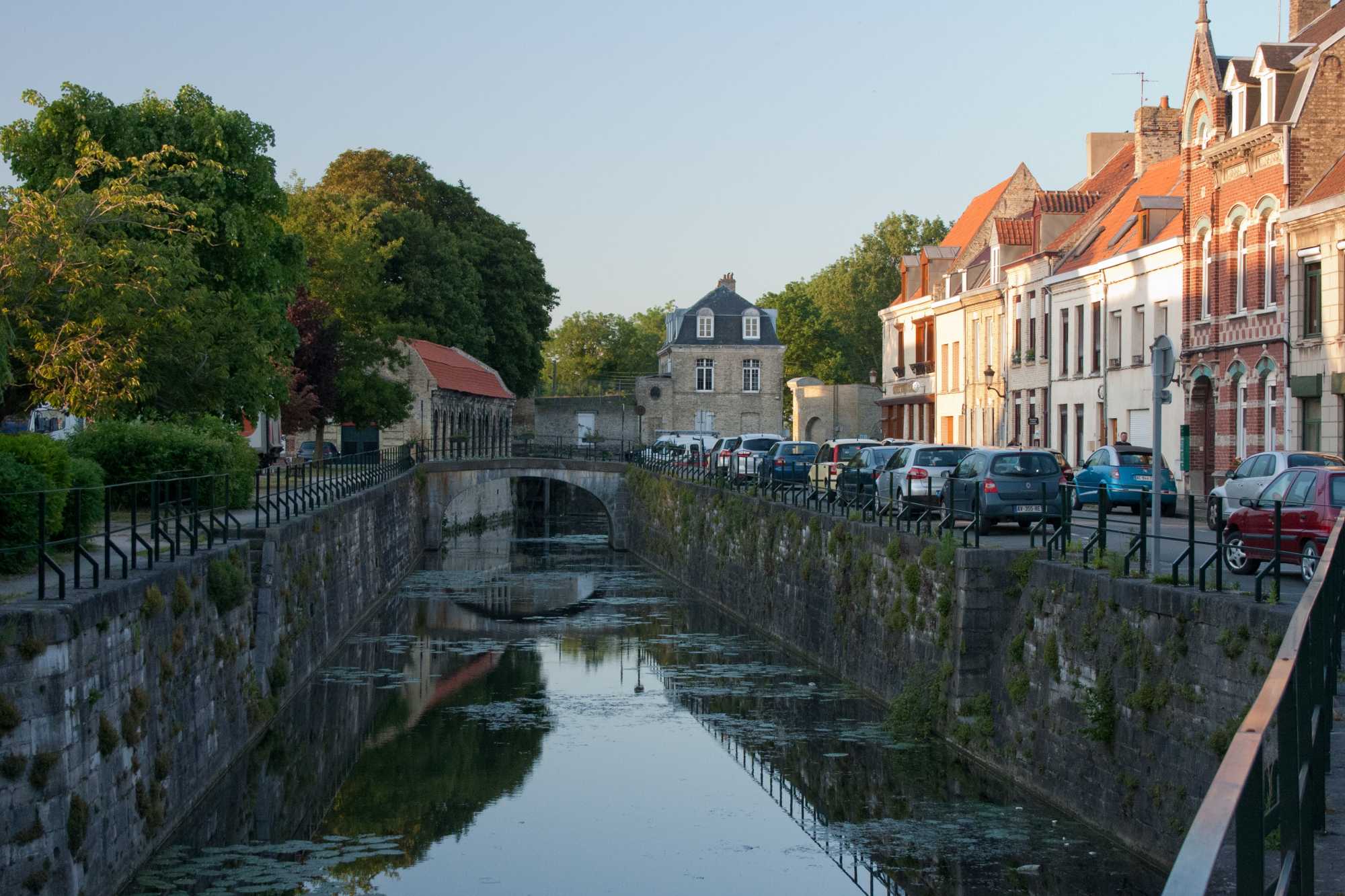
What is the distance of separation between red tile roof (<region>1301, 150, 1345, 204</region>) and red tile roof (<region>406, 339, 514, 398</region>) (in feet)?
105

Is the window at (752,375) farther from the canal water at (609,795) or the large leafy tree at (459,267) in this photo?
the canal water at (609,795)

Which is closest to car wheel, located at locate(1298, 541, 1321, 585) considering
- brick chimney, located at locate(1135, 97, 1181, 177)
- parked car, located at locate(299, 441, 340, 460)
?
brick chimney, located at locate(1135, 97, 1181, 177)

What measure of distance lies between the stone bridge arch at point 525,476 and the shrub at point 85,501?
34103 millimetres

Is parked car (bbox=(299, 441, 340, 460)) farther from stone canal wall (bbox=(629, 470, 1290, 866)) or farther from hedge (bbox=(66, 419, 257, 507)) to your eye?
hedge (bbox=(66, 419, 257, 507))

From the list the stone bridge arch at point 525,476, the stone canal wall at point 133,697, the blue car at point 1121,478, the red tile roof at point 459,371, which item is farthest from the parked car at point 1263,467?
the red tile roof at point 459,371

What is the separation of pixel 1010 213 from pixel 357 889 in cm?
4690

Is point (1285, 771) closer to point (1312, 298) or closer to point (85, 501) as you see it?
point (85, 501)

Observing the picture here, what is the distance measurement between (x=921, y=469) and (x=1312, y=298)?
8478 millimetres

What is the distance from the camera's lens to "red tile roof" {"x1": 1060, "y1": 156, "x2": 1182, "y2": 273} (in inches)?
1538

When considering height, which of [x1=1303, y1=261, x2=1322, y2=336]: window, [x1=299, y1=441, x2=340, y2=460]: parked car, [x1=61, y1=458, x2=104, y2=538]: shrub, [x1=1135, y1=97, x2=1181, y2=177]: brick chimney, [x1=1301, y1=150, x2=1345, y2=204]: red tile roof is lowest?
[x1=61, y1=458, x2=104, y2=538]: shrub

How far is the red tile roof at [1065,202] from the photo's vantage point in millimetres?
45938

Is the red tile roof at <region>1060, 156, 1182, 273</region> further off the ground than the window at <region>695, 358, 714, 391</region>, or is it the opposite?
the red tile roof at <region>1060, 156, 1182, 273</region>

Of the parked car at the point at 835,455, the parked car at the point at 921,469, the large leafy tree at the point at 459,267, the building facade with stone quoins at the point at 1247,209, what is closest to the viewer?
the parked car at the point at 921,469

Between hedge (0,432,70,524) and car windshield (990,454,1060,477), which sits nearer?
hedge (0,432,70,524)
